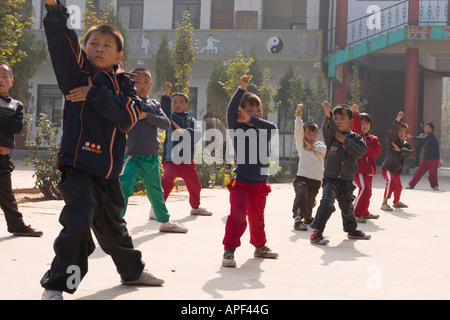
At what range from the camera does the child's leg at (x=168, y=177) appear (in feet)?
26.7

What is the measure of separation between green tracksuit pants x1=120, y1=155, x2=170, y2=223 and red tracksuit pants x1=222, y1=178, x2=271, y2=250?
1.32 metres

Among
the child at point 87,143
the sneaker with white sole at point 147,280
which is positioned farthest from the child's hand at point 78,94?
the sneaker with white sole at point 147,280

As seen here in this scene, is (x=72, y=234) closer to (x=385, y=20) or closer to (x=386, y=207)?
(x=386, y=207)

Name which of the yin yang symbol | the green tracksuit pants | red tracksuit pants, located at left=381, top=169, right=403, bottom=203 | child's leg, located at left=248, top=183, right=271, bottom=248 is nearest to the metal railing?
the yin yang symbol

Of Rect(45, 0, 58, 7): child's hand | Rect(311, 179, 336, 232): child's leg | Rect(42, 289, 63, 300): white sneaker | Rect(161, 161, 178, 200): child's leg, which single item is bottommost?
Rect(42, 289, 63, 300): white sneaker

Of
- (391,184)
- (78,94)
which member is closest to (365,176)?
(391,184)

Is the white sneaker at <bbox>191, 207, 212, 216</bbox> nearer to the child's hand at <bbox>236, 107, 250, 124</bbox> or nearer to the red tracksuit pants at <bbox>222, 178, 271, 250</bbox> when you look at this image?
the red tracksuit pants at <bbox>222, 178, 271, 250</bbox>

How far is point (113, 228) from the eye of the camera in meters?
4.05

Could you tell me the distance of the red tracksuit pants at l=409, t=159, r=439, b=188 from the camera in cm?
1595

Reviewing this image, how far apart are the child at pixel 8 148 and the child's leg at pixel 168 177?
2.15 m

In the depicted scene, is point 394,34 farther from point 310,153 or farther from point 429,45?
point 310,153

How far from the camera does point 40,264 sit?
16.0 feet

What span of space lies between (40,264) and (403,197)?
31.9 ft
